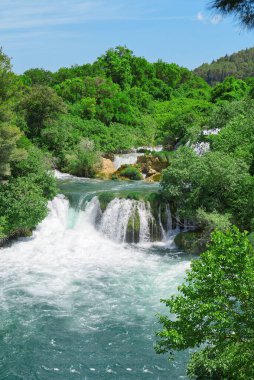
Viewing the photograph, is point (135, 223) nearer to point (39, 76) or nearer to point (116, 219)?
point (116, 219)

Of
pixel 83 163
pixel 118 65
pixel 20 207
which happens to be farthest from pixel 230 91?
pixel 20 207

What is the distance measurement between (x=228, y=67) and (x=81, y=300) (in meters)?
129

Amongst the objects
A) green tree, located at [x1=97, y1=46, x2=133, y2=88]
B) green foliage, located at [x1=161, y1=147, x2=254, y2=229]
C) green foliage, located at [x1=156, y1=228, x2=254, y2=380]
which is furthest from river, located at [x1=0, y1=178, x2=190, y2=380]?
green tree, located at [x1=97, y1=46, x2=133, y2=88]

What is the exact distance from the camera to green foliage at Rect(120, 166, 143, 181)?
110ft

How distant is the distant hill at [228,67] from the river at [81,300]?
103448mm

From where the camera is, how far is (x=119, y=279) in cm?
1883

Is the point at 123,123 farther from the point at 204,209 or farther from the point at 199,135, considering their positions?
the point at 204,209

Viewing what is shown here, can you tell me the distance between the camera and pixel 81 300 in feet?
55.0

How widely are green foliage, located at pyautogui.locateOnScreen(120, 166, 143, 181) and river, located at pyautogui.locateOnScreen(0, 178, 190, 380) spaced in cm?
710

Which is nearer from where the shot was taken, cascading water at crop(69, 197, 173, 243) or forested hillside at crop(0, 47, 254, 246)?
forested hillside at crop(0, 47, 254, 246)

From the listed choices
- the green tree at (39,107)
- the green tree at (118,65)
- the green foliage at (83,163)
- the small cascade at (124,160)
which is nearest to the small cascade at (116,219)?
the green foliage at (83,163)

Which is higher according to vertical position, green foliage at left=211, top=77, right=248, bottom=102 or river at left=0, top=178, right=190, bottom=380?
green foliage at left=211, top=77, right=248, bottom=102

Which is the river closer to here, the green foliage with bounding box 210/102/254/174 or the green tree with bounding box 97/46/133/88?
the green foliage with bounding box 210/102/254/174

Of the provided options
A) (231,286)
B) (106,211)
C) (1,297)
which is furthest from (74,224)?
(231,286)
